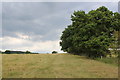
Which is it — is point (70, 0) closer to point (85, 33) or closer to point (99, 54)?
point (85, 33)

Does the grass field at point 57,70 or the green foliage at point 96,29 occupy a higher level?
the green foliage at point 96,29

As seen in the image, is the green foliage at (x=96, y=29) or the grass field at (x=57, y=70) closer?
the grass field at (x=57, y=70)

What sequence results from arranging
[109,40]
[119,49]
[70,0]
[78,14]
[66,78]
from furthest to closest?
[78,14], [109,40], [70,0], [119,49], [66,78]

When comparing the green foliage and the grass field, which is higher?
the green foliage

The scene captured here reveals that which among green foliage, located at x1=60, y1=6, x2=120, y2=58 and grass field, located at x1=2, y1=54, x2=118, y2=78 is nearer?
grass field, located at x1=2, y1=54, x2=118, y2=78

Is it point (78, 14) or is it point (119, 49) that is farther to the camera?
point (78, 14)

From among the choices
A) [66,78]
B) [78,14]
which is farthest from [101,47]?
[66,78]

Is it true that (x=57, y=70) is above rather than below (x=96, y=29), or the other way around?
below

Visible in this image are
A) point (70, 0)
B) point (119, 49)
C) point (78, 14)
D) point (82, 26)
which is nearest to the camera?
point (119, 49)

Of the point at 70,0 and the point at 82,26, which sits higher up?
the point at 70,0

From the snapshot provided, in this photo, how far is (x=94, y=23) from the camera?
22.3 metres

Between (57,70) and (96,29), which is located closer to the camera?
(57,70)

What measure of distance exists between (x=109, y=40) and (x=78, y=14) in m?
8.11

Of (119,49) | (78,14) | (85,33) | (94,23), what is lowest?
(119,49)
